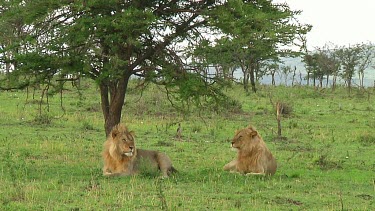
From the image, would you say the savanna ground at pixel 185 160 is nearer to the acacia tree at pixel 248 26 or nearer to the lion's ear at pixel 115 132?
the lion's ear at pixel 115 132

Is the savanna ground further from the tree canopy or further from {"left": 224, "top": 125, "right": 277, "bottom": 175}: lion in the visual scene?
the tree canopy

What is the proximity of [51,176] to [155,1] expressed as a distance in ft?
14.5

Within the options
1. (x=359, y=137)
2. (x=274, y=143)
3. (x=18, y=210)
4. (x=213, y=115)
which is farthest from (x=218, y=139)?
(x=18, y=210)

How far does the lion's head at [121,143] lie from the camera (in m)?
12.8

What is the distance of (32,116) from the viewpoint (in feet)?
86.4

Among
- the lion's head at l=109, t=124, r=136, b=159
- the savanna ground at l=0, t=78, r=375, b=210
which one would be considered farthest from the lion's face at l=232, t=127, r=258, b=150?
the lion's head at l=109, t=124, r=136, b=159

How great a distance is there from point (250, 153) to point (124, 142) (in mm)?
2672

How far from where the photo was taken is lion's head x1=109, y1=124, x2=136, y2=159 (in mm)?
12781

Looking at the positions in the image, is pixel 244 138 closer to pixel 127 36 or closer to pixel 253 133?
pixel 253 133

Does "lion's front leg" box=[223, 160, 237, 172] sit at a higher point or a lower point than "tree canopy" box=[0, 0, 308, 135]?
lower

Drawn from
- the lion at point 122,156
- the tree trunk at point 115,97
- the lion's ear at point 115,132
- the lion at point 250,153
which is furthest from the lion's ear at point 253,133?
the tree trunk at point 115,97

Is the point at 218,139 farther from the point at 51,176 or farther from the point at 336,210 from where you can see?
the point at 336,210

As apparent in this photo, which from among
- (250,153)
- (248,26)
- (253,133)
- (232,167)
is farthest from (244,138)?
(248,26)

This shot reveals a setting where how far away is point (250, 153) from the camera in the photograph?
45.4ft
